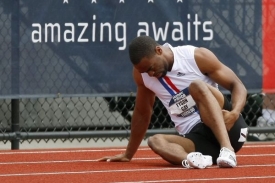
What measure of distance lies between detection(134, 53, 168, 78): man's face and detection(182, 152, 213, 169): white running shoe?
0.63 meters

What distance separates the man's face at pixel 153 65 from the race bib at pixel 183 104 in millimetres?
219

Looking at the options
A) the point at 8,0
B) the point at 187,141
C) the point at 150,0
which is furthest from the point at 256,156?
the point at 8,0

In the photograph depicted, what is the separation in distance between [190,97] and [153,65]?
38 centimetres

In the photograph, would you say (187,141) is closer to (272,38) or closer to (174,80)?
(174,80)

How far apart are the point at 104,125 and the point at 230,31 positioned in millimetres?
1763

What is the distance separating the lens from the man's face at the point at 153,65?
22.3 ft

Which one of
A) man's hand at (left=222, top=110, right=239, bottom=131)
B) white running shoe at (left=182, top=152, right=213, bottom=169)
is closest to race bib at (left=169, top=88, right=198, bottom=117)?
man's hand at (left=222, top=110, right=239, bottom=131)

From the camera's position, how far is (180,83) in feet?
23.3

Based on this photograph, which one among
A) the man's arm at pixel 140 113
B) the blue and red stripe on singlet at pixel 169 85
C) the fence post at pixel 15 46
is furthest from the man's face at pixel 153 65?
the fence post at pixel 15 46

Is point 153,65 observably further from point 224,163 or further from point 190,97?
point 224,163

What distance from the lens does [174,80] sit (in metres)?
7.11

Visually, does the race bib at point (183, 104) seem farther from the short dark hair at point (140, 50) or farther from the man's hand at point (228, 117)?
the short dark hair at point (140, 50)

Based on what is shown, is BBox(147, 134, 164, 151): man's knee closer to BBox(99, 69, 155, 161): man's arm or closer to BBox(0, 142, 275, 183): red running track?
BBox(0, 142, 275, 183): red running track

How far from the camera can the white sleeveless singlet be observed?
7098mm
